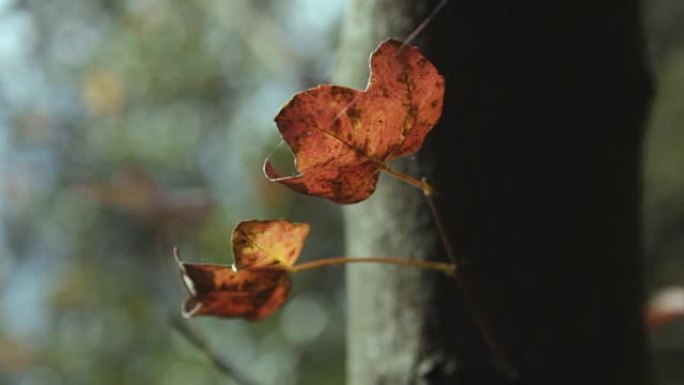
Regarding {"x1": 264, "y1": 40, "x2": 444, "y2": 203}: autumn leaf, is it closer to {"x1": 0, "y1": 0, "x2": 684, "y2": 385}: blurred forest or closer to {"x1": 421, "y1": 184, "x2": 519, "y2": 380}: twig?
{"x1": 421, "y1": 184, "x2": 519, "y2": 380}: twig

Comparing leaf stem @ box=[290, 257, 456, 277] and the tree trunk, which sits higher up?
the tree trunk

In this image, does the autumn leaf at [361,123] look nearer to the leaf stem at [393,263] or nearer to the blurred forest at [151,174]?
the leaf stem at [393,263]

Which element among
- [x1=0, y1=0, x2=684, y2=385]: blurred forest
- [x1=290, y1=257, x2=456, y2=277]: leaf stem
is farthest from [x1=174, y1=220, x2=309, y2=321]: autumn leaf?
[x1=0, y1=0, x2=684, y2=385]: blurred forest

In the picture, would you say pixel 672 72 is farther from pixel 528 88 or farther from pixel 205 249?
pixel 528 88

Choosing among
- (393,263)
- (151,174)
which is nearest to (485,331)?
(393,263)

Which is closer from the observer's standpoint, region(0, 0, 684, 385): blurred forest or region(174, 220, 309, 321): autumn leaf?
region(174, 220, 309, 321): autumn leaf

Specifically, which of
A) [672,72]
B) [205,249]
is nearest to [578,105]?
[205,249]

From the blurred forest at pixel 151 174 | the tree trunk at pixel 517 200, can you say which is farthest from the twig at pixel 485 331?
the blurred forest at pixel 151 174
